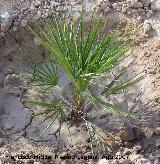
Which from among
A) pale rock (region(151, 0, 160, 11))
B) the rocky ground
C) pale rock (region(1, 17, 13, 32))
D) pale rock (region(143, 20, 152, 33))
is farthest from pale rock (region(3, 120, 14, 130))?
pale rock (region(151, 0, 160, 11))

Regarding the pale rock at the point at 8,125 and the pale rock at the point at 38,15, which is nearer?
the pale rock at the point at 8,125

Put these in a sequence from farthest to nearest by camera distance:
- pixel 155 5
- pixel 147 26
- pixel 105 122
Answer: pixel 155 5 < pixel 147 26 < pixel 105 122

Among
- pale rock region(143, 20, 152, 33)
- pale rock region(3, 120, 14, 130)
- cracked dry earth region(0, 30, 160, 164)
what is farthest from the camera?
pale rock region(143, 20, 152, 33)

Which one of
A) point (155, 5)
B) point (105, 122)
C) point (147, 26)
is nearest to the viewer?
point (105, 122)

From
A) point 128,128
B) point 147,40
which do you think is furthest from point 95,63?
point 147,40

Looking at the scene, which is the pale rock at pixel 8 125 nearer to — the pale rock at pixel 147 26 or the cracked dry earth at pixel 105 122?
the cracked dry earth at pixel 105 122

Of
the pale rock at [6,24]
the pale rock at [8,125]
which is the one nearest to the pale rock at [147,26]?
the pale rock at [6,24]

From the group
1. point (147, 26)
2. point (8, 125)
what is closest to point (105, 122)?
point (8, 125)

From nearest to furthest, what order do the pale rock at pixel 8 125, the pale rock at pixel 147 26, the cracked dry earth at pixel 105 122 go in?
1. the cracked dry earth at pixel 105 122
2. the pale rock at pixel 8 125
3. the pale rock at pixel 147 26

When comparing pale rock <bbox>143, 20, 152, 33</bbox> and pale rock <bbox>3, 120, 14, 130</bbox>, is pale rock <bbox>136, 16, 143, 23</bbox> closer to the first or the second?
pale rock <bbox>143, 20, 152, 33</bbox>

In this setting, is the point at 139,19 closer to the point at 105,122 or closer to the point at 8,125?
the point at 105,122
